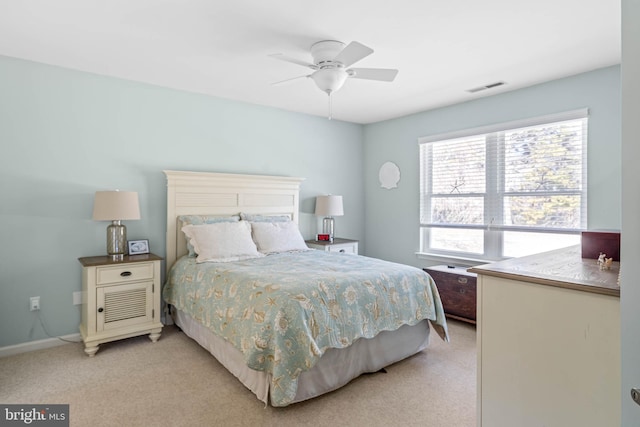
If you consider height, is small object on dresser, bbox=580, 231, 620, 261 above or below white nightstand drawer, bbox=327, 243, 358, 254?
above

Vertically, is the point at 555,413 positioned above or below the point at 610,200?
below

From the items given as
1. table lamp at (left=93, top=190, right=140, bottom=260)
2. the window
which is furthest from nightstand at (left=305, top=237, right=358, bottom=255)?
table lamp at (left=93, top=190, right=140, bottom=260)

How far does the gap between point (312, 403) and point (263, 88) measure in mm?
2988

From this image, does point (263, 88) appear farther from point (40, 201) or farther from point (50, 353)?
point (50, 353)

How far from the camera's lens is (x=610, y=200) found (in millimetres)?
3094

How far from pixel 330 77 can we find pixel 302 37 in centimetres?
35

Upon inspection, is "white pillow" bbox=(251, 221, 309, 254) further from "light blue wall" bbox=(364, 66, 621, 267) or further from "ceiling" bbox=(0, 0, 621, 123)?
"light blue wall" bbox=(364, 66, 621, 267)

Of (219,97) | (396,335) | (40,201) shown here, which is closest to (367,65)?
(219,97)

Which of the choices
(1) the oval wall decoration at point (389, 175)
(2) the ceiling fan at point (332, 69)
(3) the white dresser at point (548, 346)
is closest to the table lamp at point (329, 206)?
(1) the oval wall decoration at point (389, 175)

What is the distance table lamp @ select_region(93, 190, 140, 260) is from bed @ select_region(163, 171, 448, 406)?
1.52 feet

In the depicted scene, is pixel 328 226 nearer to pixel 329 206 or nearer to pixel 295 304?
pixel 329 206

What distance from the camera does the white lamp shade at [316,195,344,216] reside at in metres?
4.64

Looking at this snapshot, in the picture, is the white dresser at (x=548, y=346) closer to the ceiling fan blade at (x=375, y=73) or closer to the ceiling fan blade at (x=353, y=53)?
the ceiling fan blade at (x=353, y=53)

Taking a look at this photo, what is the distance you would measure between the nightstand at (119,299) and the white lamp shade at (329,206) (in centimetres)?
215
